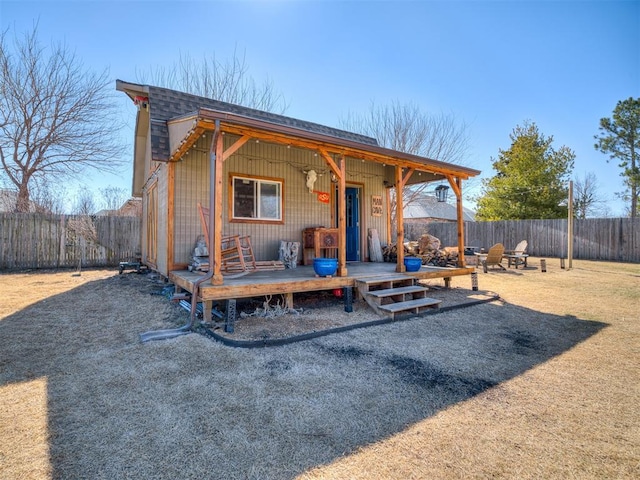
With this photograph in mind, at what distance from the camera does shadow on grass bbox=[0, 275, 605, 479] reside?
176 centimetres

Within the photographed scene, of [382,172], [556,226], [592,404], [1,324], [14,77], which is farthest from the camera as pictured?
[556,226]

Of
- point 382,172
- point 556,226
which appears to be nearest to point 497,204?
point 556,226

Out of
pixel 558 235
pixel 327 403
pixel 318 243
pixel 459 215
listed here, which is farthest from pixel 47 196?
pixel 558 235

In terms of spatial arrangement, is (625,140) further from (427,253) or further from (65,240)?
(65,240)

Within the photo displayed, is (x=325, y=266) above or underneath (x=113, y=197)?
underneath

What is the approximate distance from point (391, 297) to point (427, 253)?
13.2 ft

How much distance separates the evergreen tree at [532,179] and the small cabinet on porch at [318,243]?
14.9 m

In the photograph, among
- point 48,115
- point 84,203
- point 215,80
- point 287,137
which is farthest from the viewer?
point 84,203

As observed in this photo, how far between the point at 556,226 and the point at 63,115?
69.1 feet

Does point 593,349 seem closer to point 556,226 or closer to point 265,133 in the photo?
point 265,133

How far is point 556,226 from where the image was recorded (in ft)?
45.9

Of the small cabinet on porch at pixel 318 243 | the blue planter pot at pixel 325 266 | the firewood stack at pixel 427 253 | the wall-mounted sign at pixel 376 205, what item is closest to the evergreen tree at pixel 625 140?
the firewood stack at pixel 427 253

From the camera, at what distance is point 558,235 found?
14.0 m

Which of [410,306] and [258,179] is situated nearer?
[410,306]
